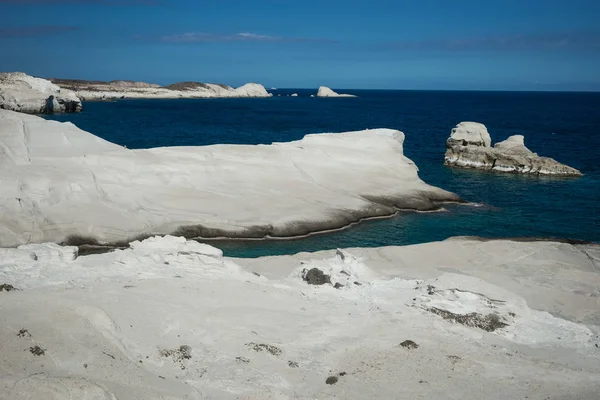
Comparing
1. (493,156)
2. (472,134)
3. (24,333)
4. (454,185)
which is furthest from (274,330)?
(472,134)

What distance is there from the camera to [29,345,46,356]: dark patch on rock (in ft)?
33.6

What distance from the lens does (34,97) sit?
9762 cm

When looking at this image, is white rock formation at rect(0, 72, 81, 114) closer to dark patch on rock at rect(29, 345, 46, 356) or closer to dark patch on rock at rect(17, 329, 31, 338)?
dark patch on rock at rect(17, 329, 31, 338)

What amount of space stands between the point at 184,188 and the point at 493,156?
1463 inches

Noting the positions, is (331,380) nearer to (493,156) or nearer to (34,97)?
(493,156)

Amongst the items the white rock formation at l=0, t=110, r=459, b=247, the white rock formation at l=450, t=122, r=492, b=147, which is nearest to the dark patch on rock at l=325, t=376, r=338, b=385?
the white rock formation at l=0, t=110, r=459, b=247

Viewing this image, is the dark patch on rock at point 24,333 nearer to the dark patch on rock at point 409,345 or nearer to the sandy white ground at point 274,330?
the sandy white ground at point 274,330

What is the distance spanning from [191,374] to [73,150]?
2483 centimetres

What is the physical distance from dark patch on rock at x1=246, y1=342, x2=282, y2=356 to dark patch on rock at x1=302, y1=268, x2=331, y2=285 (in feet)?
17.4

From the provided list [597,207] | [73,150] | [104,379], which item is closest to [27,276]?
[104,379]

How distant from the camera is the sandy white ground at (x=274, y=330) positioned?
10.6m

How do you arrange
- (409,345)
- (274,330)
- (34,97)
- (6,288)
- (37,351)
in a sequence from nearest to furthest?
(37,351), (409,345), (274,330), (6,288), (34,97)

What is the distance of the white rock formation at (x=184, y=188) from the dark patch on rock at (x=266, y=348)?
16268 millimetres

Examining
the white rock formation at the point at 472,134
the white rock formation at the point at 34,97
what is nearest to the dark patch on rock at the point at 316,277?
the white rock formation at the point at 472,134
